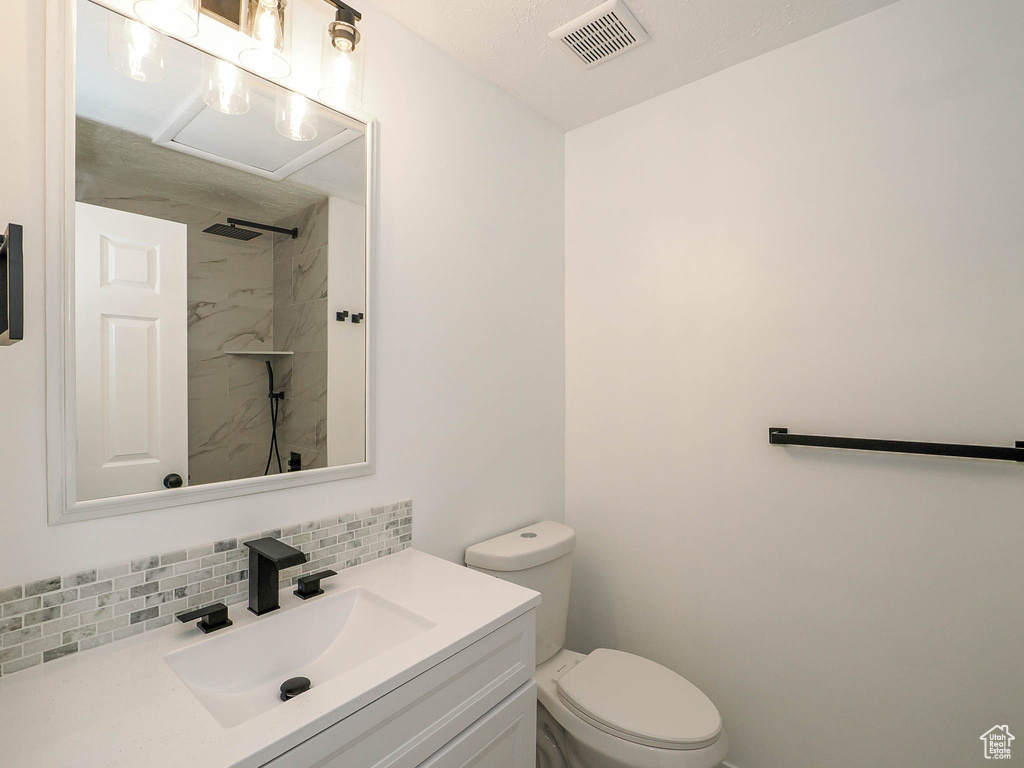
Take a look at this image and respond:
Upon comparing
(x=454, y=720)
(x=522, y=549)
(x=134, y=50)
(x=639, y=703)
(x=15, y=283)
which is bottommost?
(x=639, y=703)

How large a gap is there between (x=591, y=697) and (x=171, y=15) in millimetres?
1842

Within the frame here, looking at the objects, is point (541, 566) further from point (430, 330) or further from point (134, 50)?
point (134, 50)

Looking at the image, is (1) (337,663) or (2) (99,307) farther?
(1) (337,663)

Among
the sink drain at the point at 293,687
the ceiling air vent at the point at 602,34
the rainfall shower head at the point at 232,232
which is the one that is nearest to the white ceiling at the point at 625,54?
the ceiling air vent at the point at 602,34

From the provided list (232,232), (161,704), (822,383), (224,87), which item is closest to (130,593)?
(161,704)

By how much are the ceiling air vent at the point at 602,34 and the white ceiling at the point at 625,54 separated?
22 mm

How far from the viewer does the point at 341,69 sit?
3.85 feet

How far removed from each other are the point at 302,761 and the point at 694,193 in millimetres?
1802

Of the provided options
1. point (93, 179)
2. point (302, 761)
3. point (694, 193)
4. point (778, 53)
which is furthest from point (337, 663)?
point (778, 53)

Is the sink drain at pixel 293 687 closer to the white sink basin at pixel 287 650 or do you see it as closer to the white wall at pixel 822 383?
the white sink basin at pixel 287 650

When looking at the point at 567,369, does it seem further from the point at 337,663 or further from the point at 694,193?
the point at 337,663

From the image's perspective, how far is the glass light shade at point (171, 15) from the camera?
94cm

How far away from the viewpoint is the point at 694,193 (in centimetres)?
172

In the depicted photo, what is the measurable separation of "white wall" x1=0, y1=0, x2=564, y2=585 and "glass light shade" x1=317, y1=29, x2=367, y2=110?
5.9 inches
